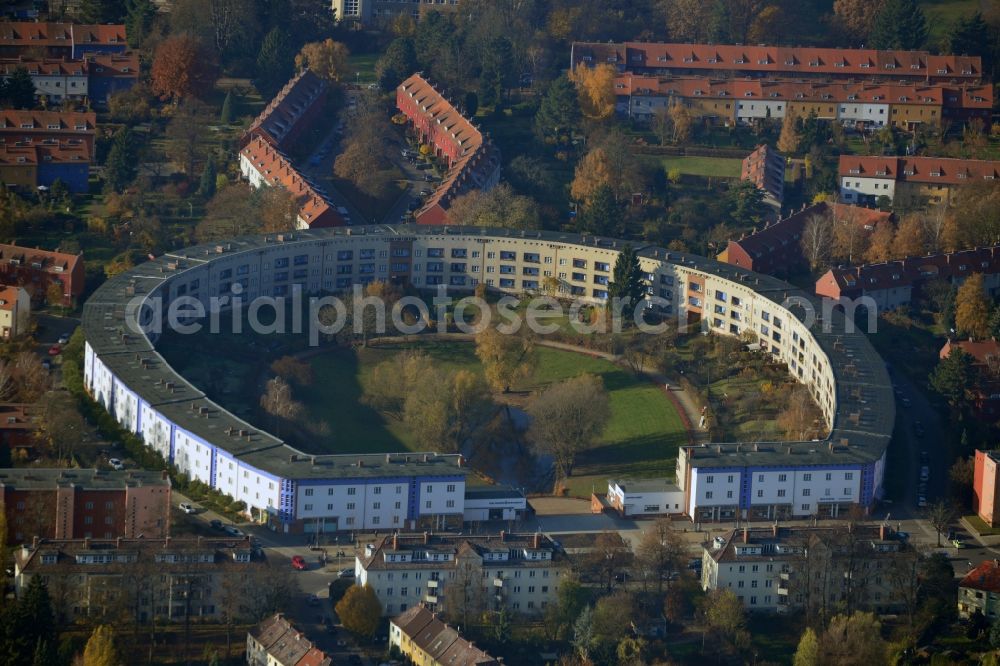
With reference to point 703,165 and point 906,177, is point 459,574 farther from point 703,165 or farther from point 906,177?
point 906,177

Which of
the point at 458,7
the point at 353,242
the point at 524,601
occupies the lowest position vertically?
the point at 524,601

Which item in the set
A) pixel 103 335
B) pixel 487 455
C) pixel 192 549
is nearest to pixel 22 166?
pixel 103 335

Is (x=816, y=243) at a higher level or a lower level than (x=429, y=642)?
higher

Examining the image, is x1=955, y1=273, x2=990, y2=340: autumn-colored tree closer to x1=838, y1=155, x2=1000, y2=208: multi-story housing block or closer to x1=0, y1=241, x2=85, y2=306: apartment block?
x1=838, y1=155, x2=1000, y2=208: multi-story housing block

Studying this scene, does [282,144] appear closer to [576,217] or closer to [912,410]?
[576,217]

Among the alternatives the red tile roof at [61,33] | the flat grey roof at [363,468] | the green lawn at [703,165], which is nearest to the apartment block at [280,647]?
the flat grey roof at [363,468]

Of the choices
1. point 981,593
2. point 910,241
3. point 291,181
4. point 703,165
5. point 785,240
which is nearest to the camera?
point 981,593

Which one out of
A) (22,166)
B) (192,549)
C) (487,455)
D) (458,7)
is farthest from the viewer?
(458,7)

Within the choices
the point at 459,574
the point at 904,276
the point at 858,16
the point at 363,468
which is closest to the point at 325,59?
the point at 858,16
